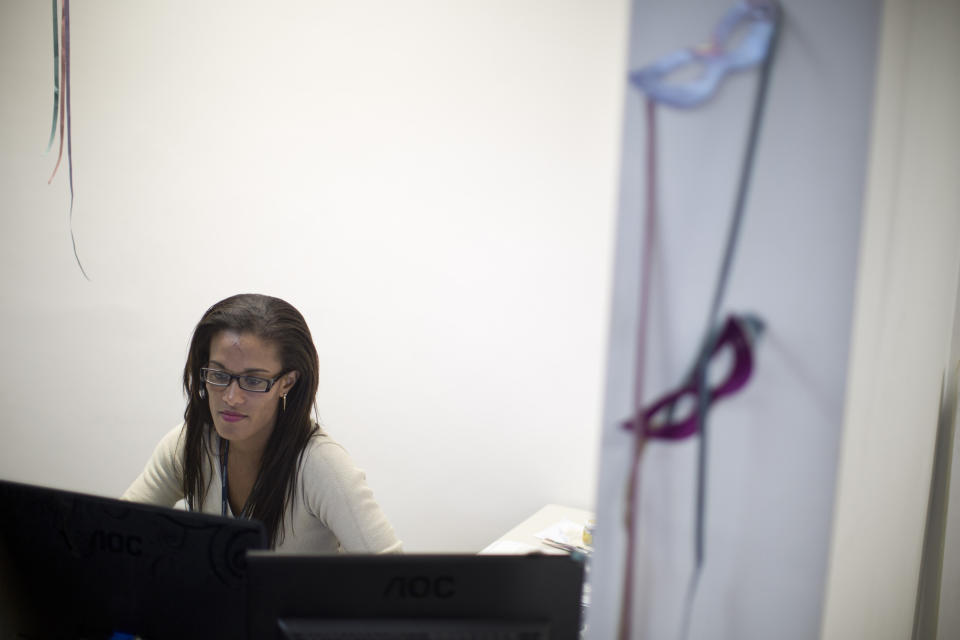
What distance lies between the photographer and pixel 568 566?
691mm

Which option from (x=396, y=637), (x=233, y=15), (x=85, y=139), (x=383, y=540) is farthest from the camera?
(x=85, y=139)

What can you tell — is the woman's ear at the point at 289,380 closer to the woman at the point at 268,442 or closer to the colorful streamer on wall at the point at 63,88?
the woman at the point at 268,442

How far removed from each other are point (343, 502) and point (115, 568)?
63cm

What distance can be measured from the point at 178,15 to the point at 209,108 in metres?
0.39

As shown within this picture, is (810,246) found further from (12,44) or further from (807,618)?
(12,44)

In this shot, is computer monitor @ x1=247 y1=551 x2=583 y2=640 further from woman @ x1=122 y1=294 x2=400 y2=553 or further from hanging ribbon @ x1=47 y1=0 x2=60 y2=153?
hanging ribbon @ x1=47 y1=0 x2=60 y2=153

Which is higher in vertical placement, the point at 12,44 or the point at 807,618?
the point at 12,44

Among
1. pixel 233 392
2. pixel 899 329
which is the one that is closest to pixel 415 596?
pixel 899 329

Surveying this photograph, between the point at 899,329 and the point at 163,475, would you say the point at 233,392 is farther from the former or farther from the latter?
the point at 899,329

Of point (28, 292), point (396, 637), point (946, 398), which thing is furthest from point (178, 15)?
point (946, 398)

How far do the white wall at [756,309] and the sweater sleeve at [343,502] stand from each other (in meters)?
0.96

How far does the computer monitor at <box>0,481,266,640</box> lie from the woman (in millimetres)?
564

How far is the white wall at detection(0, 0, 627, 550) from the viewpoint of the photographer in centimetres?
214

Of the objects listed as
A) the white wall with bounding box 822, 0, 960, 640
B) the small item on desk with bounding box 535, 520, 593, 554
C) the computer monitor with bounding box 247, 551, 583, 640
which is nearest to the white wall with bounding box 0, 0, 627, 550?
the small item on desk with bounding box 535, 520, 593, 554
